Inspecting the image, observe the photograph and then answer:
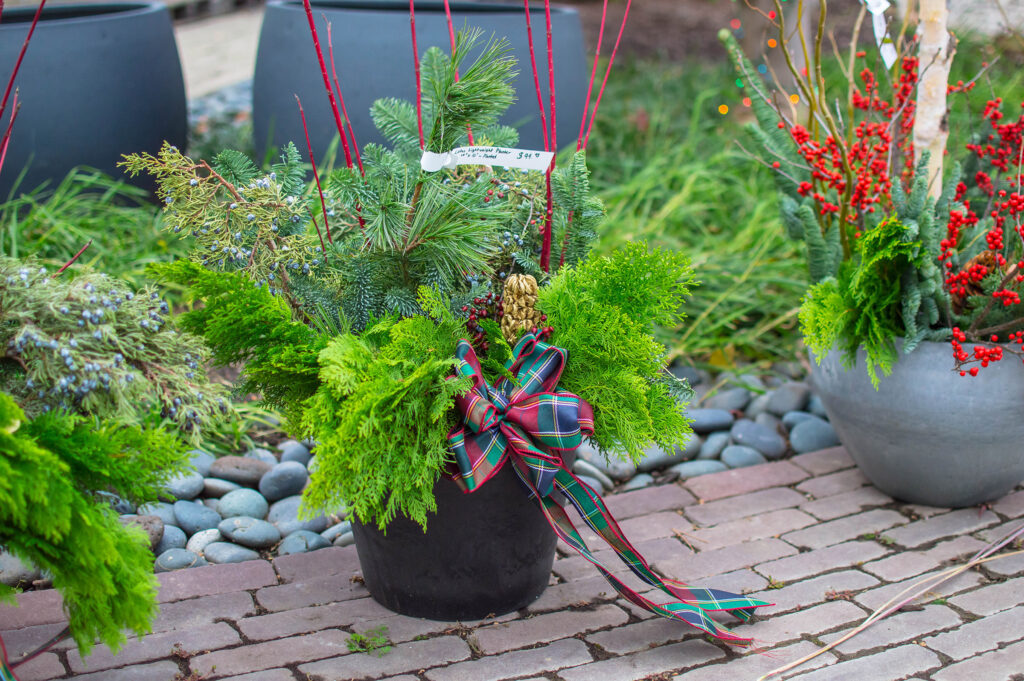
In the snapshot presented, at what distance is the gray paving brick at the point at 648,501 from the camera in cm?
257

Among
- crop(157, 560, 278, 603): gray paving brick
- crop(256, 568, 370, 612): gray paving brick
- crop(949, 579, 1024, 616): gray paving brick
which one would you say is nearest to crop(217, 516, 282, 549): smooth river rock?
crop(157, 560, 278, 603): gray paving brick

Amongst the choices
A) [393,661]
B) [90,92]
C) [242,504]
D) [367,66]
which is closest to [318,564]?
[242,504]

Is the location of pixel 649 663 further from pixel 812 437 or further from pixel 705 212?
pixel 705 212

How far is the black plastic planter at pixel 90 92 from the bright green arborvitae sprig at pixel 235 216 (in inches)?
76.4

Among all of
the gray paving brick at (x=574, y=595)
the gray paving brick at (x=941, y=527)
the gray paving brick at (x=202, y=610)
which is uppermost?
the gray paving brick at (x=202, y=610)

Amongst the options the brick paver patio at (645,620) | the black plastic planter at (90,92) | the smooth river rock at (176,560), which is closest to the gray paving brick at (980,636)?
the brick paver patio at (645,620)

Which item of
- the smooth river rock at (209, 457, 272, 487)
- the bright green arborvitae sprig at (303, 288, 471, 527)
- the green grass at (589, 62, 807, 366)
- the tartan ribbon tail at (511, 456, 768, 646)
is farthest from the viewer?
the green grass at (589, 62, 807, 366)

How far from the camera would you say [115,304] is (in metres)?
1.57

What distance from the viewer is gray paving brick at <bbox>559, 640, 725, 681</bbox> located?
1852 mm

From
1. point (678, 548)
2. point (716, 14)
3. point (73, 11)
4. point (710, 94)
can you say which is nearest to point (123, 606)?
point (678, 548)

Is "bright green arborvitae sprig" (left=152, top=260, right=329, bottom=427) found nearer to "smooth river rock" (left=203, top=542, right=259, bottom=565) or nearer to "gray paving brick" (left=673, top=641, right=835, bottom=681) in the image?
"smooth river rock" (left=203, top=542, right=259, bottom=565)

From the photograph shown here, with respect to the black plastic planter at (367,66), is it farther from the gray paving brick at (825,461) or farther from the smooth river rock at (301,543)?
the smooth river rock at (301,543)

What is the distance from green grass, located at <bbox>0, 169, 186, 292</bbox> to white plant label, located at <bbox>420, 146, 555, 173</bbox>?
159 centimetres

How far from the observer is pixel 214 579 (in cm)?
217
